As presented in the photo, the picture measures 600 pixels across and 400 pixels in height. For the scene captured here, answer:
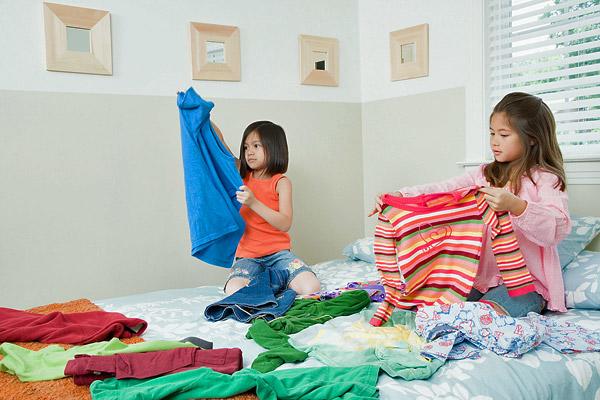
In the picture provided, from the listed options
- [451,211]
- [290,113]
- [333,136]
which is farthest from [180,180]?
[451,211]

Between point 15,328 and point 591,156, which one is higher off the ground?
point 591,156

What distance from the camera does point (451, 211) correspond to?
169 cm

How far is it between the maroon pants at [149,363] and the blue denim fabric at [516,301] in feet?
2.79

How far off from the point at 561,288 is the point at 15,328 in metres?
1.66

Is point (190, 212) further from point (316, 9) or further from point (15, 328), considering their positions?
point (316, 9)

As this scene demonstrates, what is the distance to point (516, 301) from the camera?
67.1 inches

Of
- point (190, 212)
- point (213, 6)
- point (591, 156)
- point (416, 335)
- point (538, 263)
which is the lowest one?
point (416, 335)

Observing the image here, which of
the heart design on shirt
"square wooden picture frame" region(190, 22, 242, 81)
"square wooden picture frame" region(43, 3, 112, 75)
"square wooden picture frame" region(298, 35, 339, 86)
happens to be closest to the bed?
the heart design on shirt

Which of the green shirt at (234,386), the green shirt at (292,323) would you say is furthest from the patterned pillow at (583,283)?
the green shirt at (234,386)

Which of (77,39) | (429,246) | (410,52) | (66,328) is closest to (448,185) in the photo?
(429,246)

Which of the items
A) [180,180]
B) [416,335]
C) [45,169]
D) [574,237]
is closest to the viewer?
[416,335]

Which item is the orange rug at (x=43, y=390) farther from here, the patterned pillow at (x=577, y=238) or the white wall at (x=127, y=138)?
the patterned pillow at (x=577, y=238)

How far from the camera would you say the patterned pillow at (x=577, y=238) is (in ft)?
6.35

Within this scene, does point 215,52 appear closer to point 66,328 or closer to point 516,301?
point 66,328
